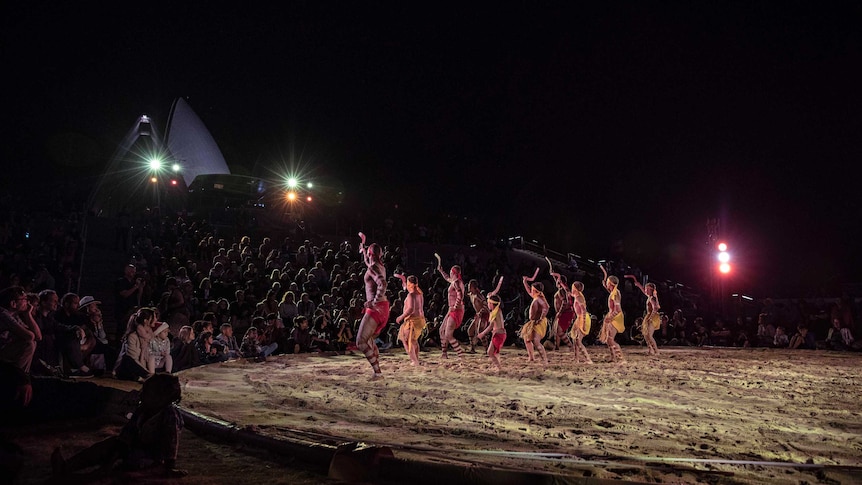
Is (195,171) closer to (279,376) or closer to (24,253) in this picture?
(24,253)

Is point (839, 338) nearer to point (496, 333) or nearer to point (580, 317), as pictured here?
point (580, 317)

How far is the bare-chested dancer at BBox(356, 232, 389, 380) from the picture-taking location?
10.3m

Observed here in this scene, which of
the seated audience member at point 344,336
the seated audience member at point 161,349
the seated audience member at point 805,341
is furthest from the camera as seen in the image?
the seated audience member at point 805,341

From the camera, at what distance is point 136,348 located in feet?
29.1

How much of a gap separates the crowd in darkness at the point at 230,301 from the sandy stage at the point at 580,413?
1.33 metres

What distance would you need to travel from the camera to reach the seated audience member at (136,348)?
8703 millimetres

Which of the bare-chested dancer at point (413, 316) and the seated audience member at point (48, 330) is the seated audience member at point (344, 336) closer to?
the bare-chested dancer at point (413, 316)

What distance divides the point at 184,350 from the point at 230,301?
4374 millimetres

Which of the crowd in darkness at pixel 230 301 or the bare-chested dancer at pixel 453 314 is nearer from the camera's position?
the crowd in darkness at pixel 230 301

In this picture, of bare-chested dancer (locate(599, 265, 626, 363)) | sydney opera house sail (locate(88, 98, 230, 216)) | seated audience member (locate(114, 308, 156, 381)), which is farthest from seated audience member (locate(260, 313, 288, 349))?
sydney opera house sail (locate(88, 98, 230, 216))

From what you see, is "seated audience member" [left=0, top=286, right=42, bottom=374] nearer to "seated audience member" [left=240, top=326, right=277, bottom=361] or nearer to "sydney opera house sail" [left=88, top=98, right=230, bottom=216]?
"seated audience member" [left=240, top=326, right=277, bottom=361]

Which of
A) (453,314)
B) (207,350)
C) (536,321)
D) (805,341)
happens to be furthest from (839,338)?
(207,350)

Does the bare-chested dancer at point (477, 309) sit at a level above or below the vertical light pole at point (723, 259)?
below

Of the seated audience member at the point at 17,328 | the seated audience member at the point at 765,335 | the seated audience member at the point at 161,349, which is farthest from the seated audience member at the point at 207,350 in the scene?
the seated audience member at the point at 765,335
